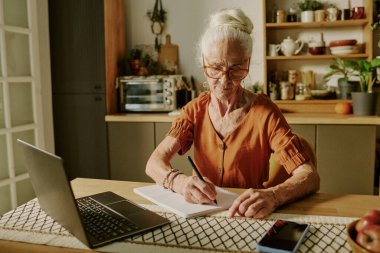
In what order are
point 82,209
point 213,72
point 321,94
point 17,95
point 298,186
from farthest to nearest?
Result: point 321,94, point 17,95, point 213,72, point 298,186, point 82,209

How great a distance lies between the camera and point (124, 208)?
1.15m

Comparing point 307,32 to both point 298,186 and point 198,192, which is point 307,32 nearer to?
point 298,186

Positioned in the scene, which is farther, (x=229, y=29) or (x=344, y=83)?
(x=344, y=83)

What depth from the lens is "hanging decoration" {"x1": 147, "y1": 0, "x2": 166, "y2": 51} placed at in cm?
363

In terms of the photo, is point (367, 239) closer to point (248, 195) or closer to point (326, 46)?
point (248, 195)

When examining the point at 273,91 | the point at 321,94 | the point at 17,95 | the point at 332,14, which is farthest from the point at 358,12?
the point at 17,95

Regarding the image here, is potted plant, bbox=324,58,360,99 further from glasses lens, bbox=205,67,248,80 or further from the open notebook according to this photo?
the open notebook

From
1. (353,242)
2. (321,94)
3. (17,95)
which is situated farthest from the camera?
(321,94)

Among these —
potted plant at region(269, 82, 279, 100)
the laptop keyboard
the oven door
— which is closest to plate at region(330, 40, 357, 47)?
potted plant at region(269, 82, 279, 100)

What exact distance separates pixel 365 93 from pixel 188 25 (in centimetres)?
168

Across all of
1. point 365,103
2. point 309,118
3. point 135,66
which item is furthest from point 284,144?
point 135,66

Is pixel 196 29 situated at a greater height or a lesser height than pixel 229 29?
greater

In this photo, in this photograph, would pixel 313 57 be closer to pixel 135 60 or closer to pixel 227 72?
pixel 135 60

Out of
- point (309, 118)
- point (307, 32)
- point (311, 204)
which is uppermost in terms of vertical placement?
point (307, 32)
